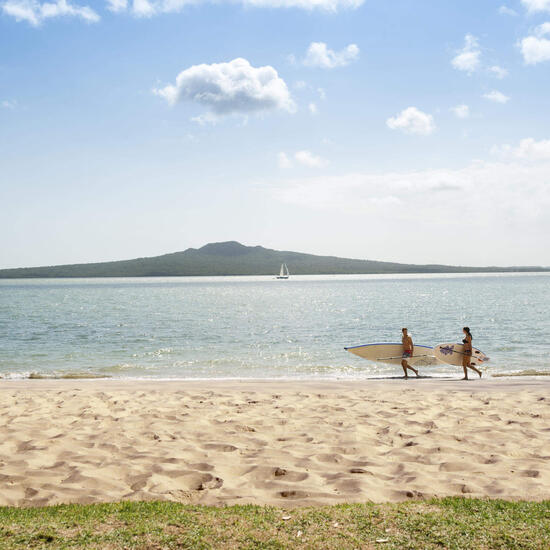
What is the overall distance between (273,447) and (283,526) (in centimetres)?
312

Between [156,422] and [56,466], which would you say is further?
[156,422]

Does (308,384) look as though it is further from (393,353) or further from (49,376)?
(49,376)

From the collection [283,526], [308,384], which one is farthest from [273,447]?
[308,384]

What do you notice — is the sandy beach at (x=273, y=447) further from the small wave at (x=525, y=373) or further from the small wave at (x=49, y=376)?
the small wave at (x=49, y=376)

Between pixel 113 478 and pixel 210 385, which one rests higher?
pixel 113 478

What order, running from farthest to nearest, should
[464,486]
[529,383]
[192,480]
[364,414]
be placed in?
[529,383] → [364,414] → [192,480] → [464,486]

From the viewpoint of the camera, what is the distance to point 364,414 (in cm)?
1036

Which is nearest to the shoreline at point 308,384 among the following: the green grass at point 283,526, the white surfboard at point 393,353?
the white surfboard at point 393,353

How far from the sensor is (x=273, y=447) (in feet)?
26.1

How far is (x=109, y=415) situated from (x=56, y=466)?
11.5 ft

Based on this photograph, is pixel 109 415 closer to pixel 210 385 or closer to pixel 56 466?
pixel 56 466

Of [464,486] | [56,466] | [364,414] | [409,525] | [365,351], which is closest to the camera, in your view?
[409,525]

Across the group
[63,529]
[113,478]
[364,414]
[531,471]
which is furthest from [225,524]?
[364,414]

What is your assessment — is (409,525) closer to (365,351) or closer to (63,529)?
(63,529)
